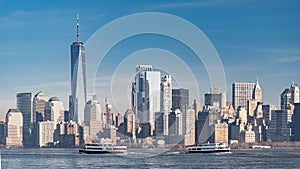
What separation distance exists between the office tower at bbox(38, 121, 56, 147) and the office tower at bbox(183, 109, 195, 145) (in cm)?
3368

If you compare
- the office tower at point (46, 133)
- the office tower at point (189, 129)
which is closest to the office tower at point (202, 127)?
the office tower at point (189, 129)

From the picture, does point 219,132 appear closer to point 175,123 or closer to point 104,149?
point 175,123

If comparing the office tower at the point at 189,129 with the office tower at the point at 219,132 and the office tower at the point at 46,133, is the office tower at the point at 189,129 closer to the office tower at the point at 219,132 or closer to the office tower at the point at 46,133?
the office tower at the point at 219,132

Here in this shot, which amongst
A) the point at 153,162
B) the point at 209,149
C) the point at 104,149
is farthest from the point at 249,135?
the point at 153,162

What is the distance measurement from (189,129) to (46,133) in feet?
125

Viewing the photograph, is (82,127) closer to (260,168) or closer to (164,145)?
(164,145)

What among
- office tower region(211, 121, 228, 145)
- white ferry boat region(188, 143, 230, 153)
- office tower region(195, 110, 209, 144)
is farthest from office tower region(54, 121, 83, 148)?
white ferry boat region(188, 143, 230, 153)

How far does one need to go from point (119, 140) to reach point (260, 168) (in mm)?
57790

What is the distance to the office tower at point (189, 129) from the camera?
Answer: 104 m

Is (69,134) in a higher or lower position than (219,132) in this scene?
lower

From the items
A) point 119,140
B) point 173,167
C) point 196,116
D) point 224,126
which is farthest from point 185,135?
point 173,167

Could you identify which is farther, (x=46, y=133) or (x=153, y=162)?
(x=46, y=133)

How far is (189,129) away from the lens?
347ft

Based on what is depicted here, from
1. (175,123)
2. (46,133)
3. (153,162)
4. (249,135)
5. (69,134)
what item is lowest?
(249,135)
